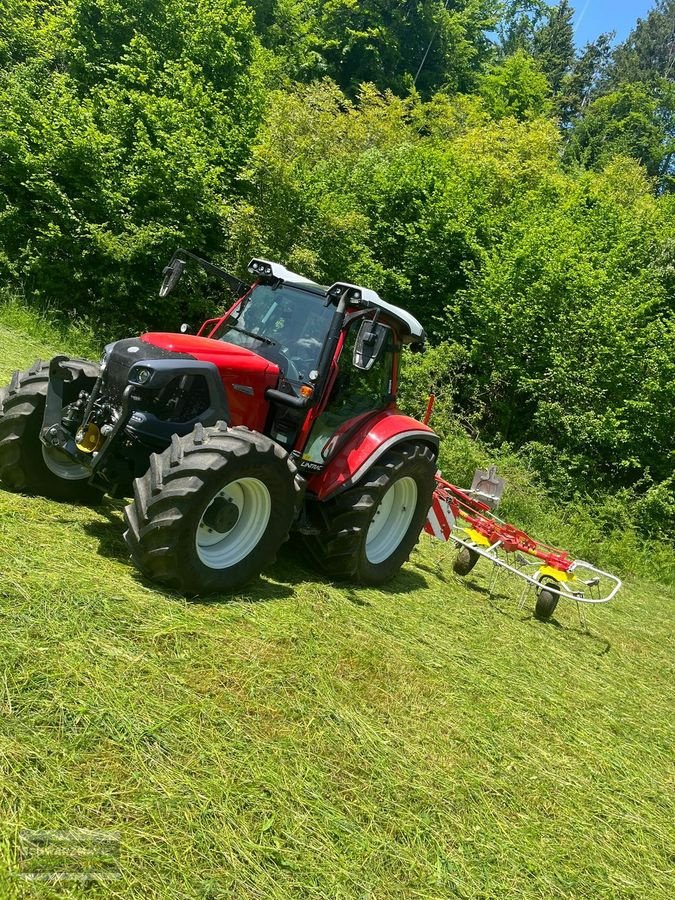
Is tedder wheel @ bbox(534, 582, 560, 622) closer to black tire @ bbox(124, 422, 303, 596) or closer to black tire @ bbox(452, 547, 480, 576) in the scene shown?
black tire @ bbox(452, 547, 480, 576)

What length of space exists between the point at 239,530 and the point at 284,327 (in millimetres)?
1615

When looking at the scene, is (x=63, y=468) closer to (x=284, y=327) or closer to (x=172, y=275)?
(x=172, y=275)

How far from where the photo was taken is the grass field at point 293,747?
2.46 m

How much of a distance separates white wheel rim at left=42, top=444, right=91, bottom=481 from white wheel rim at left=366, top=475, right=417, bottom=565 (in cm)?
224

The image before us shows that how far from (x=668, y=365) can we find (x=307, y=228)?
7.37 metres

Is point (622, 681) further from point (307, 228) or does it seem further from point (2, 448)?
point (307, 228)

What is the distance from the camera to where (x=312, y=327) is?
202 inches

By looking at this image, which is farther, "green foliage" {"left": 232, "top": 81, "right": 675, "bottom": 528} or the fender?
"green foliage" {"left": 232, "top": 81, "right": 675, "bottom": 528}

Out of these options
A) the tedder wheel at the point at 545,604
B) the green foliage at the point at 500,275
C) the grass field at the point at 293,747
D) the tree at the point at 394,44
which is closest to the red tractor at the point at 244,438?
the grass field at the point at 293,747

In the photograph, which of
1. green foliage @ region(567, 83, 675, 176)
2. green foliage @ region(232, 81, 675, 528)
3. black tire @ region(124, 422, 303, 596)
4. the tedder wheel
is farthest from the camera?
green foliage @ region(567, 83, 675, 176)

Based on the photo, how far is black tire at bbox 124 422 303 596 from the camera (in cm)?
377

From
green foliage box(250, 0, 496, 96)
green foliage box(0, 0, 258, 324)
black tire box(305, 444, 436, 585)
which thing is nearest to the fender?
black tire box(305, 444, 436, 585)

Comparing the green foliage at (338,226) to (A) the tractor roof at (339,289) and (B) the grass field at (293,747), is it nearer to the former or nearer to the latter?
(A) the tractor roof at (339,289)

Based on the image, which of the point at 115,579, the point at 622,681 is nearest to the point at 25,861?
the point at 115,579
